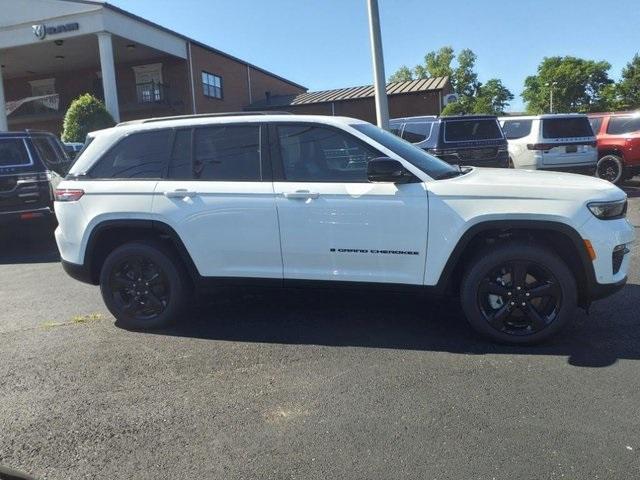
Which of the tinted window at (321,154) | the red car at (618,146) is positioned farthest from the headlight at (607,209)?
the red car at (618,146)

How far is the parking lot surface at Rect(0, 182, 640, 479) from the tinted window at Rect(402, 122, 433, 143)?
7.31 m

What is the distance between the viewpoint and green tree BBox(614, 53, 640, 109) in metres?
72.8

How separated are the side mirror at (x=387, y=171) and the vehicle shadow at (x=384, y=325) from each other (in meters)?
1.06

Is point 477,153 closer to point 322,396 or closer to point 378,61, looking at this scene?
point 378,61

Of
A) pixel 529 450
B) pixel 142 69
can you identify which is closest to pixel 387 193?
pixel 529 450

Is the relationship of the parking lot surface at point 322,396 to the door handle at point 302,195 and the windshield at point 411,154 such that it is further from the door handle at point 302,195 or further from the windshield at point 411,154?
the windshield at point 411,154

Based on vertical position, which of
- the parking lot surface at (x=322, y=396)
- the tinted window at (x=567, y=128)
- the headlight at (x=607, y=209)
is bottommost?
the parking lot surface at (x=322, y=396)

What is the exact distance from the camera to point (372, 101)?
28.7 meters

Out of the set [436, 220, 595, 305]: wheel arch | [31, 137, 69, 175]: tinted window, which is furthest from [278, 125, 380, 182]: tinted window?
[31, 137, 69, 175]: tinted window

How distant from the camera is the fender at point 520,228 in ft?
13.0

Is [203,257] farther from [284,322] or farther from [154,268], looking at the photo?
[284,322]

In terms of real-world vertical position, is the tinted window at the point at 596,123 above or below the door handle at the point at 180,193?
above

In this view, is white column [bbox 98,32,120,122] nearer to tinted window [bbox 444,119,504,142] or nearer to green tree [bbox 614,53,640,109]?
tinted window [bbox 444,119,504,142]

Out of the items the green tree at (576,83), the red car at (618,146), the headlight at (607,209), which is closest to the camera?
the headlight at (607,209)
